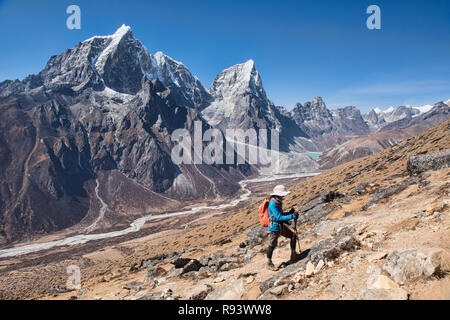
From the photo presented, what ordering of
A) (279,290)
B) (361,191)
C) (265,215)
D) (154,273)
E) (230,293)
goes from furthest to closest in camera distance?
1. (361,191)
2. (154,273)
3. (265,215)
4. (230,293)
5. (279,290)

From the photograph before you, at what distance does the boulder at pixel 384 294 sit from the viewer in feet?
18.3

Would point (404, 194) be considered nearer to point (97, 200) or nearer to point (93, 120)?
point (97, 200)

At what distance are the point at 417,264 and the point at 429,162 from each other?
596 inches

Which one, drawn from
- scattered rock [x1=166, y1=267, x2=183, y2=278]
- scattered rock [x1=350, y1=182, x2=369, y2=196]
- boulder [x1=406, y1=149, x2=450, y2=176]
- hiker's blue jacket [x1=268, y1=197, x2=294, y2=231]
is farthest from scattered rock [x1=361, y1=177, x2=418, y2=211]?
scattered rock [x1=166, y1=267, x2=183, y2=278]

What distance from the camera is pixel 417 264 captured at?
20.4 feet

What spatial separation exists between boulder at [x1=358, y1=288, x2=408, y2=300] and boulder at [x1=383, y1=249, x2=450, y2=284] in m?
0.68

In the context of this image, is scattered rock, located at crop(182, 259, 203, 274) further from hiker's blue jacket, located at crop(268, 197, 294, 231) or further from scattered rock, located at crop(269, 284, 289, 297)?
scattered rock, located at crop(269, 284, 289, 297)

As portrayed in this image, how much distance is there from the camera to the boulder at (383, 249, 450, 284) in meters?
5.91

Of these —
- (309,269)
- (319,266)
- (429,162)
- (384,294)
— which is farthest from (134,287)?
(429,162)

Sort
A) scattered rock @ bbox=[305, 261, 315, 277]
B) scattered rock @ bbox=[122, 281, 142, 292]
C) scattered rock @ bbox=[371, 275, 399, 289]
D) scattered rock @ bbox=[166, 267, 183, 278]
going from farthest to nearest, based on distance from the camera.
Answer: scattered rock @ bbox=[166, 267, 183, 278] < scattered rock @ bbox=[122, 281, 142, 292] < scattered rock @ bbox=[305, 261, 315, 277] < scattered rock @ bbox=[371, 275, 399, 289]

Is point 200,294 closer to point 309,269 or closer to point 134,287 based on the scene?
point 309,269

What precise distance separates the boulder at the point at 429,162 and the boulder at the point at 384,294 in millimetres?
15160

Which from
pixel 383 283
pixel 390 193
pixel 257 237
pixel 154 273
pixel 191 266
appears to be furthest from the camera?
pixel 257 237
